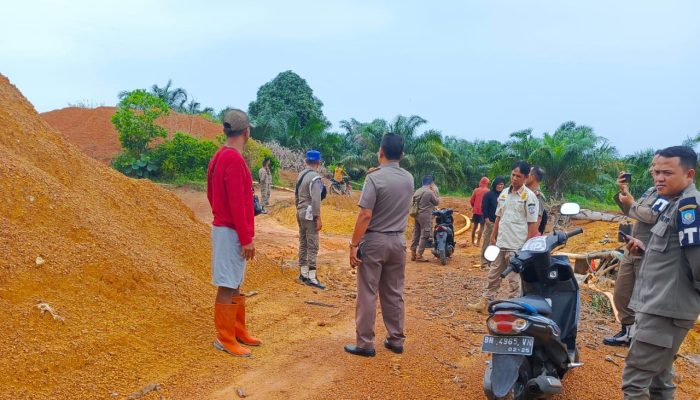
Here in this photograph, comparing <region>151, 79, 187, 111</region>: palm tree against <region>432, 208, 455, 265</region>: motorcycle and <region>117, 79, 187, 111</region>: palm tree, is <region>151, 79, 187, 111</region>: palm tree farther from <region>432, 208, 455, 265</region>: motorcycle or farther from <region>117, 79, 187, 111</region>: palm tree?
<region>432, 208, 455, 265</region>: motorcycle

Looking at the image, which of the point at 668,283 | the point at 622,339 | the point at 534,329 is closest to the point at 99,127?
the point at 622,339

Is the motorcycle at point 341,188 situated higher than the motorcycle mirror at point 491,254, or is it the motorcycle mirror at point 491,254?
the motorcycle mirror at point 491,254

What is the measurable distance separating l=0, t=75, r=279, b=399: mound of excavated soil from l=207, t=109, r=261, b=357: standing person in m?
0.41

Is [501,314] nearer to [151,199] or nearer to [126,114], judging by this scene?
[151,199]

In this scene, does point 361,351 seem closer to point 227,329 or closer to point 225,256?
point 227,329

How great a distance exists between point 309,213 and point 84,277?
128 inches

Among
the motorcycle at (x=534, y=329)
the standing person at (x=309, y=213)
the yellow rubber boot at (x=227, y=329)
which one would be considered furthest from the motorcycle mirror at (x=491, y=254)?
the standing person at (x=309, y=213)

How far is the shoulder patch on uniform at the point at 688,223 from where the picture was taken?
3.28 m

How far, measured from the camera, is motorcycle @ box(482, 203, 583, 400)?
359 cm

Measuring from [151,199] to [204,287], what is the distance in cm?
221

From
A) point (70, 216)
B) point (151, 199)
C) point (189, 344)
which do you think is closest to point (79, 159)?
point (151, 199)

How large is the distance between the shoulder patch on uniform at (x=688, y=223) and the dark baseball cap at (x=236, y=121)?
10.1 ft

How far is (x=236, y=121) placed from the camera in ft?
14.9

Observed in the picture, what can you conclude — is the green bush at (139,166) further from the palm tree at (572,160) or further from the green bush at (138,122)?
the palm tree at (572,160)
